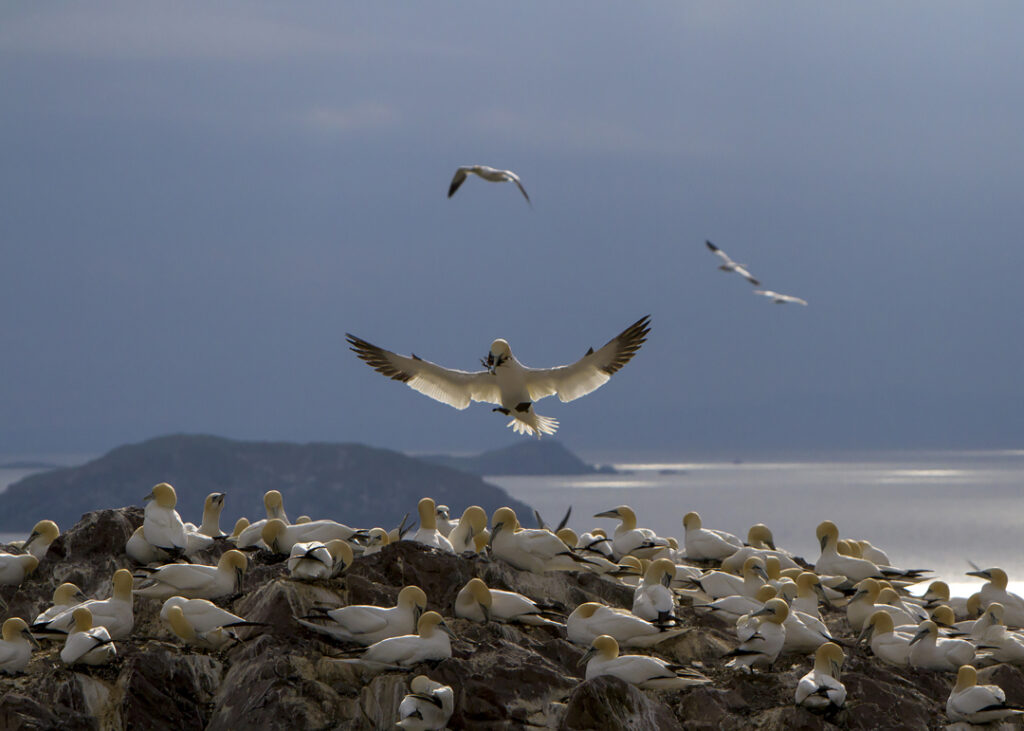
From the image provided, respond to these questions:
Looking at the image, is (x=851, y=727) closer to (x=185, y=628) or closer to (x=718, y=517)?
(x=185, y=628)

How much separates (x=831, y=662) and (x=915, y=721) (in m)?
0.92

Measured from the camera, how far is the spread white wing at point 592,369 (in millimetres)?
15438

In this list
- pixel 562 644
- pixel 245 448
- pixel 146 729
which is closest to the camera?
pixel 146 729

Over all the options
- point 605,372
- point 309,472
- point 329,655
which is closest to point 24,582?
point 329,655

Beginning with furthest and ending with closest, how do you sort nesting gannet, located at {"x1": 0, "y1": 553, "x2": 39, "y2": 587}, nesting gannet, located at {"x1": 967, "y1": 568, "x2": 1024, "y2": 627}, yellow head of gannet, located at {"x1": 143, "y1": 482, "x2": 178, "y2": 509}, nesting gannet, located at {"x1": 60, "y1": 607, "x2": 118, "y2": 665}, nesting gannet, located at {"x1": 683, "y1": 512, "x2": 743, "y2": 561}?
nesting gannet, located at {"x1": 683, "y1": 512, "x2": 743, "y2": 561}
nesting gannet, located at {"x1": 967, "y1": 568, "x2": 1024, "y2": 627}
nesting gannet, located at {"x1": 0, "y1": 553, "x2": 39, "y2": 587}
yellow head of gannet, located at {"x1": 143, "y1": 482, "x2": 178, "y2": 509}
nesting gannet, located at {"x1": 60, "y1": 607, "x2": 118, "y2": 665}

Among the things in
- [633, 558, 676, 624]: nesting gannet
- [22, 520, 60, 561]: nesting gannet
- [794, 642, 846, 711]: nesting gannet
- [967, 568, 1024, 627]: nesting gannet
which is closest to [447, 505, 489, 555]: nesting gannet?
[633, 558, 676, 624]: nesting gannet

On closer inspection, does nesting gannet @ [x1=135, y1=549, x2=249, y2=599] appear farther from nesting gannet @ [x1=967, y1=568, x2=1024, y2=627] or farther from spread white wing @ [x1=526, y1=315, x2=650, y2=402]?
nesting gannet @ [x1=967, y1=568, x2=1024, y2=627]

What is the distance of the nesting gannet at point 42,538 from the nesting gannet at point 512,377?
4429mm

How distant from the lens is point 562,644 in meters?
10.6

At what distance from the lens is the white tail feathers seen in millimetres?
15891

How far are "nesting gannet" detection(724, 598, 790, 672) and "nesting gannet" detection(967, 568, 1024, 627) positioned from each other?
5651 millimetres

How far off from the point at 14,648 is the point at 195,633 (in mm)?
1534

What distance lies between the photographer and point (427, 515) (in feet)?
41.9

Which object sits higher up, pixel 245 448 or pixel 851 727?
pixel 851 727
